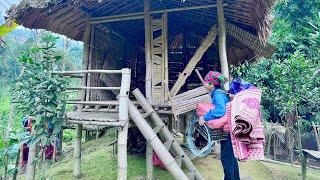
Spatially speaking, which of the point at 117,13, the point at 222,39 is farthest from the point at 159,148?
the point at 117,13

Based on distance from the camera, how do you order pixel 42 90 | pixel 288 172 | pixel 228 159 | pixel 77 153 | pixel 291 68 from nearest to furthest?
pixel 228 159 → pixel 42 90 → pixel 77 153 → pixel 288 172 → pixel 291 68

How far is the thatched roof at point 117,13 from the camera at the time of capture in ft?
17.6

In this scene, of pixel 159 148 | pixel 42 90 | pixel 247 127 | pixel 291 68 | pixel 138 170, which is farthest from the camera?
pixel 291 68

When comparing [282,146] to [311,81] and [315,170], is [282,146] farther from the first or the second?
[311,81]

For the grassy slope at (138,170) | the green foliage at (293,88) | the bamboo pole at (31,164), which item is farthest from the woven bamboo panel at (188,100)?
the green foliage at (293,88)

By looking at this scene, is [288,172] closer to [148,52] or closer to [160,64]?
[160,64]

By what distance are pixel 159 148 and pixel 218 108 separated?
4.29ft

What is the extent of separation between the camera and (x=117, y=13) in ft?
21.5

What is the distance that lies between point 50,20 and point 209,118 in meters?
4.25

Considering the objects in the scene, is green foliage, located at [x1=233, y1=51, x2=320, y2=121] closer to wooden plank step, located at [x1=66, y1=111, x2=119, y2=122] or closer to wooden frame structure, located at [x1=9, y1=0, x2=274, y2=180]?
wooden frame structure, located at [x1=9, y1=0, x2=274, y2=180]

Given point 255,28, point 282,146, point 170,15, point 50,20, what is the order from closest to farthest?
point 255,28, point 50,20, point 170,15, point 282,146

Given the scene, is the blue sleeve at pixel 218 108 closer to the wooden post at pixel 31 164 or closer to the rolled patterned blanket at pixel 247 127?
the rolled patterned blanket at pixel 247 127

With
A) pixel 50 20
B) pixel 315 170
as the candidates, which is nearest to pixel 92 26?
pixel 50 20

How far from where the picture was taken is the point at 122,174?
4.20 meters
